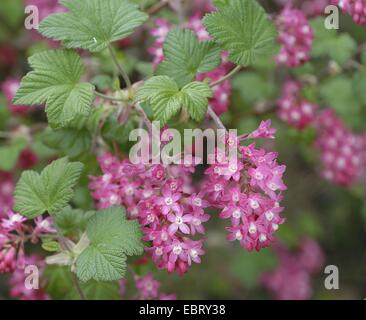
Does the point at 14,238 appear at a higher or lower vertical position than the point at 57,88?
lower

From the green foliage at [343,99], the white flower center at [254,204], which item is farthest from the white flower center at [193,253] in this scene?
the green foliage at [343,99]

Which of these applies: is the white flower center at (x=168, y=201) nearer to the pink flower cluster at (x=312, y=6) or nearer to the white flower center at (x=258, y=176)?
the white flower center at (x=258, y=176)

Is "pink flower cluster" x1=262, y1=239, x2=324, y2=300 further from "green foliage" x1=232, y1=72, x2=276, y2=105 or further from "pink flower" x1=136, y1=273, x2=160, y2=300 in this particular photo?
"pink flower" x1=136, y1=273, x2=160, y2=300

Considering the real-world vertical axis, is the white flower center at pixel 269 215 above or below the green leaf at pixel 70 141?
below

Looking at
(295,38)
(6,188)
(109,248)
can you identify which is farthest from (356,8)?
(6,188)

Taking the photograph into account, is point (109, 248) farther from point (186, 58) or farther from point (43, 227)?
point (186, 58)
